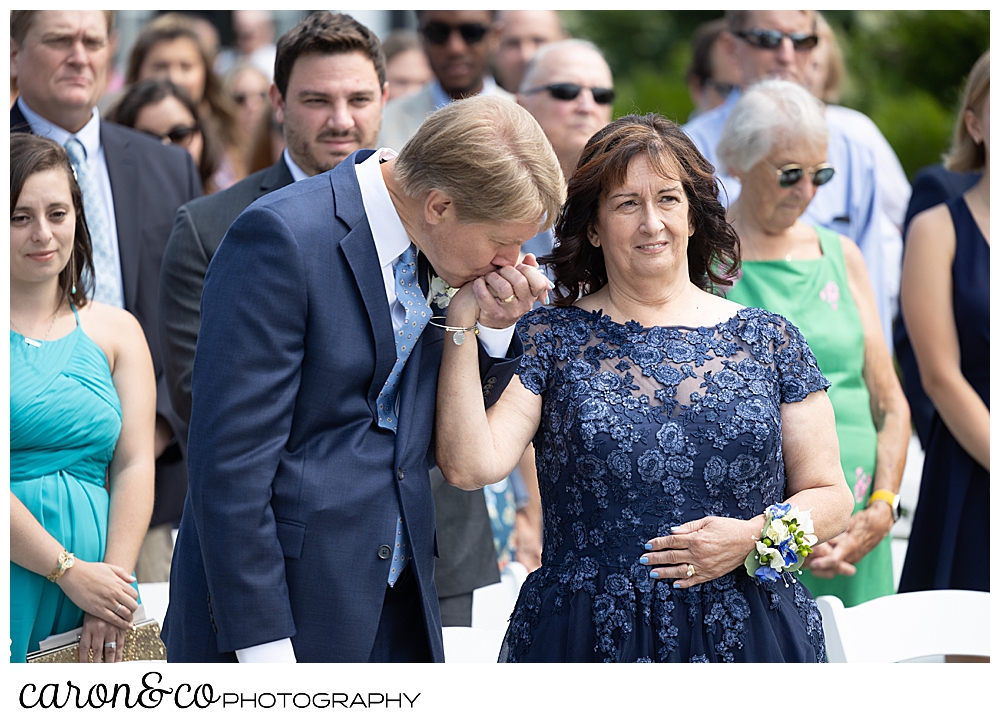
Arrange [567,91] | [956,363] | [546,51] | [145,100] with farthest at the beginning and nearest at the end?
[145,100], [546,51], [567,91], [956,363]

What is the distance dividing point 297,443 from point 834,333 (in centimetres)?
215

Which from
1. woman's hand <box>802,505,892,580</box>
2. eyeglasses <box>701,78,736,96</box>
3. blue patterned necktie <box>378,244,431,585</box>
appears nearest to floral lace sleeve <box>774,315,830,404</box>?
blue patterned necktie <box>378,244,431,585</box>

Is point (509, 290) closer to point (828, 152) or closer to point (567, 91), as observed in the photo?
point (567, 91)

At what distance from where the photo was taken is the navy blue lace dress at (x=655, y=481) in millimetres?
2613

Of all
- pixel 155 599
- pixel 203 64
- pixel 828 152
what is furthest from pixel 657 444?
pixel 203 64

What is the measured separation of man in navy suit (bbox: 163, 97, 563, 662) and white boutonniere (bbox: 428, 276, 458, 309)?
0.06 metres

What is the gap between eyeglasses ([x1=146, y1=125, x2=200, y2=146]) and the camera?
495cm

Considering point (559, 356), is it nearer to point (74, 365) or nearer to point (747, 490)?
point (747, 490)

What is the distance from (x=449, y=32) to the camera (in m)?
5.42

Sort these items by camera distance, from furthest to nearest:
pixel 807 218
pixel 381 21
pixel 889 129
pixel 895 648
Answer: pixel 381 21 → pixel 889 129 → pixel 807 218 → pixel 895 648

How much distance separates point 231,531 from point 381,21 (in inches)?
556

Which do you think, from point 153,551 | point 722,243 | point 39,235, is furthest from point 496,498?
point 39,235

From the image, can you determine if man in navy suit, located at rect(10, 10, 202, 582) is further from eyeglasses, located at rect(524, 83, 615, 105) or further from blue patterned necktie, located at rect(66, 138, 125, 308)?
eyeglasses, located at rect(524, 83, 615, 105)
